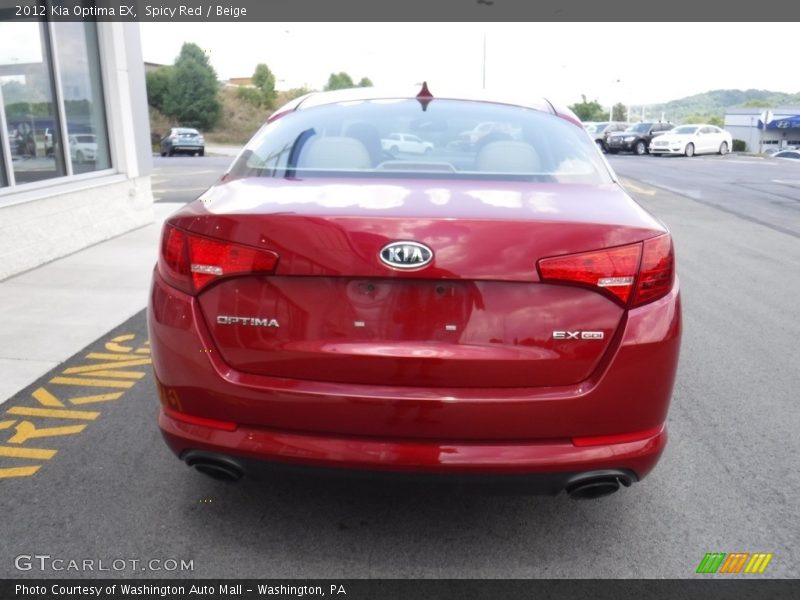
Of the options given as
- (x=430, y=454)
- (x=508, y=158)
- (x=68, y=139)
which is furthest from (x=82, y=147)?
(x=430, y=454)

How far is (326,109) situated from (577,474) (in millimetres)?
2077

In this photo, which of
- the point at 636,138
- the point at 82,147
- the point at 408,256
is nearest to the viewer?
the point at 408,256

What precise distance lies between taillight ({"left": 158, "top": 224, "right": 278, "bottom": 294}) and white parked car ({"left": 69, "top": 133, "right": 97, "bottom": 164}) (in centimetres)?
705

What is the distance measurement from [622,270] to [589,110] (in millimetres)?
83653

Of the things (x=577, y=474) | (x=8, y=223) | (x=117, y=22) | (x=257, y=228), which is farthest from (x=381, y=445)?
(x=117, y=22)

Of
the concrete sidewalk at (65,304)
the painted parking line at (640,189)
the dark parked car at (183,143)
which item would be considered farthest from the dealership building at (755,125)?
the concrete sidewalk at (65,304)

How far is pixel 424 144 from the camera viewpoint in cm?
348

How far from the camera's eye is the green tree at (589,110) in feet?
258

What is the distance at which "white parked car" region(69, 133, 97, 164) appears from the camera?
8.64 metres

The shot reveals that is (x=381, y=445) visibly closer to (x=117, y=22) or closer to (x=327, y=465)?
(x=327, y=465)

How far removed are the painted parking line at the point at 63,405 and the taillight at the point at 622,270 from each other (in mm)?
2477

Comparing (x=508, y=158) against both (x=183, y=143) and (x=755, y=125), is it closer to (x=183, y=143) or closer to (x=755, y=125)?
(x=183, y=143)

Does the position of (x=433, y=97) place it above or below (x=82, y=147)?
above

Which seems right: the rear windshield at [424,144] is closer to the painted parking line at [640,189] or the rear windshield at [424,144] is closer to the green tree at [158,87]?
the painted parking line at [640,189]
